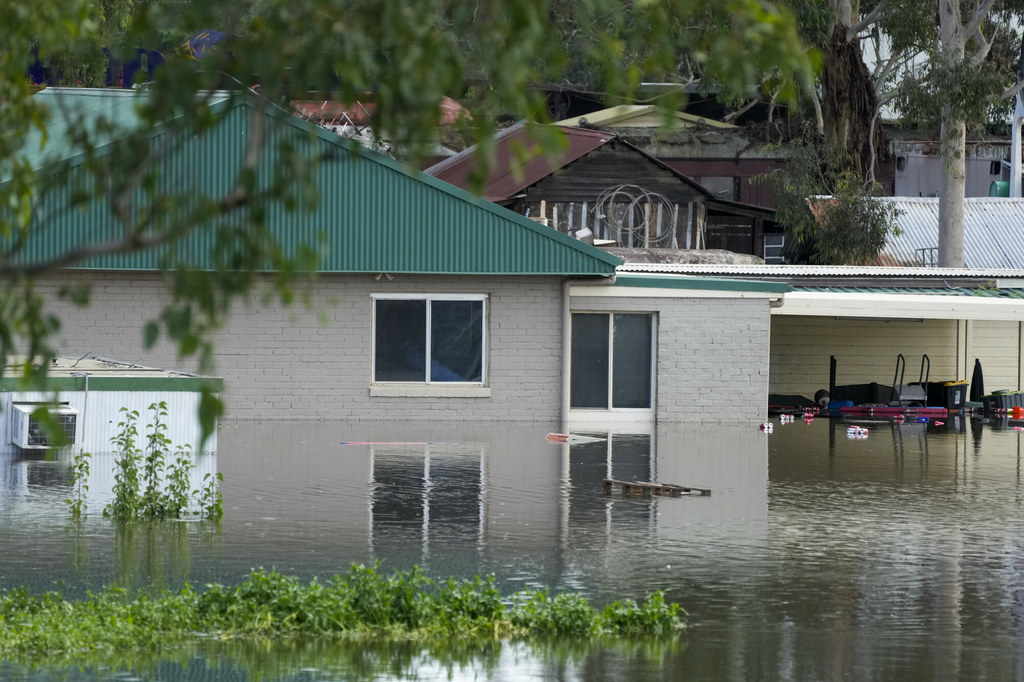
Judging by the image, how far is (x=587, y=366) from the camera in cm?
2594

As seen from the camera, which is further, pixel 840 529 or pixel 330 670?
pixel 840 529

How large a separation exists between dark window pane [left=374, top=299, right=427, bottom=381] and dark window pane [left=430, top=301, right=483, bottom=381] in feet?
0.64

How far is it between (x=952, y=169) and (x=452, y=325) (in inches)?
725

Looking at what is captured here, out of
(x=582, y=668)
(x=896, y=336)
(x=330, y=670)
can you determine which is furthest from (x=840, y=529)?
(x=896, y=336)

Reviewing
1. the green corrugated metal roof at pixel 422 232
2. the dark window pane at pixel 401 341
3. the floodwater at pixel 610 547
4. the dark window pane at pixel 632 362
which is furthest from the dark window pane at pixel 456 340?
the floodwater at pixel 610 547

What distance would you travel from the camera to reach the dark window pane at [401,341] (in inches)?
1005

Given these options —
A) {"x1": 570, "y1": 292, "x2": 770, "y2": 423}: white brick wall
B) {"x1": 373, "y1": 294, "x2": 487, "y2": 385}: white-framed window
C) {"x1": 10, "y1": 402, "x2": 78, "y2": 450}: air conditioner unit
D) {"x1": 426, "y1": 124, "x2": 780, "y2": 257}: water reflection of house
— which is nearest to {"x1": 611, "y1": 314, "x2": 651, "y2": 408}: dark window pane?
{"x1": 570, "y1": 292, "x2": 770, "y2": 423}: white brick wall

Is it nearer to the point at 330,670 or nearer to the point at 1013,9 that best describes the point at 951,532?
the point at 330,670

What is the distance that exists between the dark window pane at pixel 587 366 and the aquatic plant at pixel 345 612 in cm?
1618

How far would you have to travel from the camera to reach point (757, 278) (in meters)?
31.9

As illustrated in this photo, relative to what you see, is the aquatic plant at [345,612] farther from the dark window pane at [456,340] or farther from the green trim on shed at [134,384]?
the dark window pane at [456,340]

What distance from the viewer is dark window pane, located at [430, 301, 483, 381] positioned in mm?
25688

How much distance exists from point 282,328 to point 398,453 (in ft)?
18.4

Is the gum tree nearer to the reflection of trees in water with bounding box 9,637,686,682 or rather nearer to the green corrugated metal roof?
the reflection of trees in water with bounding box 9,637,686,682
